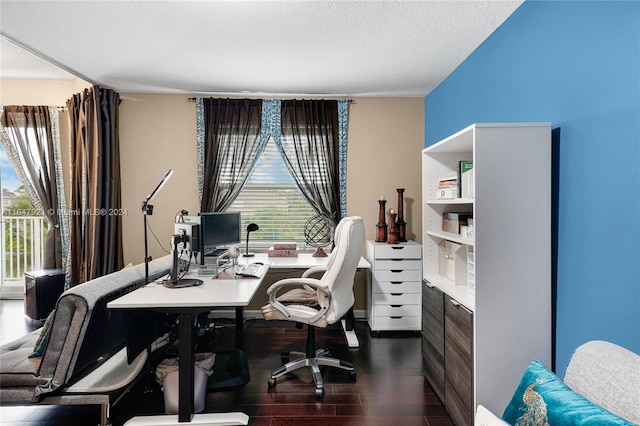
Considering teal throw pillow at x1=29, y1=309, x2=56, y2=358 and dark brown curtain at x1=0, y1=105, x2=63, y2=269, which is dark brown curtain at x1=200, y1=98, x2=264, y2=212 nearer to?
dark brown curtain at x1=0, y1=105, x2=63, y2=269

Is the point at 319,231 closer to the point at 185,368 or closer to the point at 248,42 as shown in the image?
the point at 248,42

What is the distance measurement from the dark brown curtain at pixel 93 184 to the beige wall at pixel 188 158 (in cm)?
19

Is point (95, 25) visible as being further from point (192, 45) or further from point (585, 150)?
point (585, 150)

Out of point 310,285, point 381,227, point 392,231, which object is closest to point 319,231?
point 381,227

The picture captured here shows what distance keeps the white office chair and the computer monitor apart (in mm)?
717

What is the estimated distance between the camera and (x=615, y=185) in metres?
1.45

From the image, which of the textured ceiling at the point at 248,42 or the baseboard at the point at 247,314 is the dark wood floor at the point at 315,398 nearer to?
the baseboard at the point at 247,314

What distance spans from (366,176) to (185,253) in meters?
2.23

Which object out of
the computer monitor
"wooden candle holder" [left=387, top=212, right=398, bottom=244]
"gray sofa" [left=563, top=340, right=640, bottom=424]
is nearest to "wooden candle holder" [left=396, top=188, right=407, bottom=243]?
"wooden candle holder" [left=387, top=212, right=398, bottom=244]

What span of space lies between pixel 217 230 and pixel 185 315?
1.15 m

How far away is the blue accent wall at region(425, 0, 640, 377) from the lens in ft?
4.52

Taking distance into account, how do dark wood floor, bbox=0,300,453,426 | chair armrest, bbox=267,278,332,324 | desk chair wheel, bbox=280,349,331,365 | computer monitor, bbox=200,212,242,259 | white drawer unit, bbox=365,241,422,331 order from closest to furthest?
dark wood floor, bbox=0,300,453,426 < chair armrest, bbox=267,278,332,324 < computer monitor, bbox=200,212,242,259 < desk chair wheel, bbox=280,349,331,365 < white drawer unit, bbox=365,241,422,331

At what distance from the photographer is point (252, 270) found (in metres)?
2.73

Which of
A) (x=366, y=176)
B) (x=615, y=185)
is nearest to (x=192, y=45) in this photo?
(x=366, y=176)
